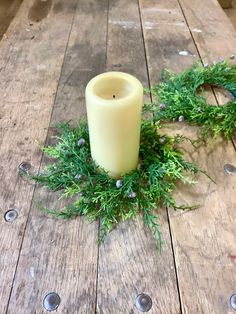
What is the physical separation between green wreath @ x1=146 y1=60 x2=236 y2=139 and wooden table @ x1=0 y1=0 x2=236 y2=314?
0.03 meters

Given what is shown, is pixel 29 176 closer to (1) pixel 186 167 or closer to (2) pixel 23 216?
(2) pixel 23 216

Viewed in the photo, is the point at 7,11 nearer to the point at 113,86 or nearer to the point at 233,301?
the point at 113,86

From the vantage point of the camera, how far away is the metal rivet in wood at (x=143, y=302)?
1.32 feet

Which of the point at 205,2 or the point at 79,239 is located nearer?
the point at 79,239

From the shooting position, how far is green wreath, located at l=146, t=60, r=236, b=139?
64 centimetres

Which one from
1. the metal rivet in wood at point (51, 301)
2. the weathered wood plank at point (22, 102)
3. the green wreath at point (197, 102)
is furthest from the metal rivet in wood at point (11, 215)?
the green wreath at point (197, 102)

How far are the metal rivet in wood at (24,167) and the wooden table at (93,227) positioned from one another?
11 millimetres

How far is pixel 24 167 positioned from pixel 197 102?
340 mm

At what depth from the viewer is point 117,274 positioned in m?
0.43

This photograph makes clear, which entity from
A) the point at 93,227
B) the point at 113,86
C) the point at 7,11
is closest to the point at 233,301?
Result: the point at 93,227

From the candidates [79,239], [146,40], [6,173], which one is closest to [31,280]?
[79,239]

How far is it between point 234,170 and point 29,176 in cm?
33

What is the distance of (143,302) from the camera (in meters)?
0.41

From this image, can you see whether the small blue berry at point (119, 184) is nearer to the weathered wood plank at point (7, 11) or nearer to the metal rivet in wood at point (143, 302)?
the metal rivet in wood at point (143, 302)
